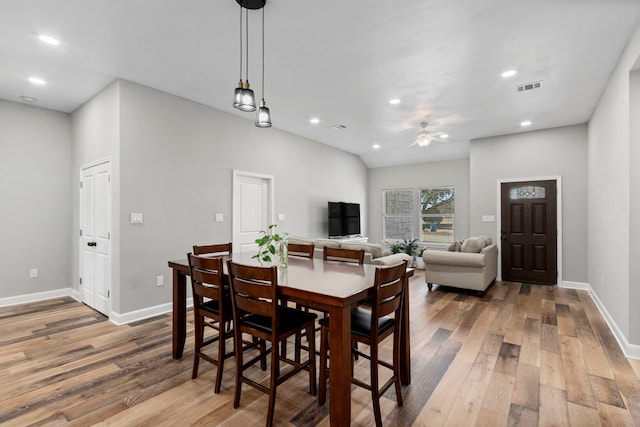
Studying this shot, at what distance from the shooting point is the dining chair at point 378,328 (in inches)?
73.2

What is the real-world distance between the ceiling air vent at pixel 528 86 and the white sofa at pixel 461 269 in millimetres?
2411

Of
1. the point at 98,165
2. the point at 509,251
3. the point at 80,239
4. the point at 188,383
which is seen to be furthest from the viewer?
the point at 509,251

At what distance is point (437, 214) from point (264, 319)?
22.3 ft

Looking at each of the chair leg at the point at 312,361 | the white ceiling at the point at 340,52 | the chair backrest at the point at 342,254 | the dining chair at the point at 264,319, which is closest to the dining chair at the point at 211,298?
the dining chair at the point at 264,319

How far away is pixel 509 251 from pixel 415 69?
4.35 meters

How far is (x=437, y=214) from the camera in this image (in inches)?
315

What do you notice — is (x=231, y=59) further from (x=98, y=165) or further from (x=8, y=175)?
(x=8, y=175)

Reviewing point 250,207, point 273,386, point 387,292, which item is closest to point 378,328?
point 387,292

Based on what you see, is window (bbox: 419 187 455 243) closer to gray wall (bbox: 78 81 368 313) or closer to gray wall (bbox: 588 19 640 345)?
gray wall (bbox: 588 19 640 345)

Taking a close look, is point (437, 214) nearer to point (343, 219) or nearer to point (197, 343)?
point (343, 219)

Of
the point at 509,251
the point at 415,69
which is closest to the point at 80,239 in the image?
the point at 415,69

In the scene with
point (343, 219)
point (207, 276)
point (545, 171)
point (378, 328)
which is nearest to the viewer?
point (378, 328)

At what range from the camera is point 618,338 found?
3146mm

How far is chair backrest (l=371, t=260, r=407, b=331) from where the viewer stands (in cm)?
183
